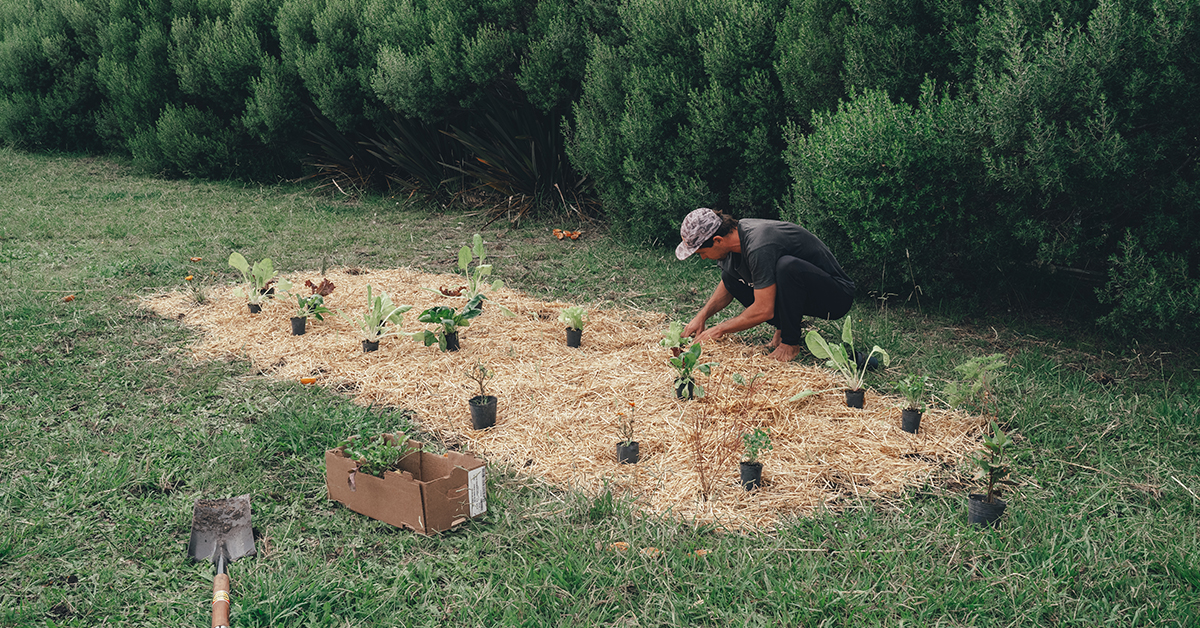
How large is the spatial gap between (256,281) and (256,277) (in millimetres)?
93

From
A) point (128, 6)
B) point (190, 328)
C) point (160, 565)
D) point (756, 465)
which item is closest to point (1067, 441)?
point (756, 465)

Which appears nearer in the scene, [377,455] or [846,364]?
[377,455]

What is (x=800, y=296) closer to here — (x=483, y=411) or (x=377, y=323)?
(x=483, y=411)

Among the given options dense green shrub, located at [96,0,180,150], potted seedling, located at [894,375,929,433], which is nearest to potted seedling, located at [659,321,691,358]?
potted seedling, located at [894,375,929,433]

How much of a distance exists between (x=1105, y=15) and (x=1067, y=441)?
7.30 ft

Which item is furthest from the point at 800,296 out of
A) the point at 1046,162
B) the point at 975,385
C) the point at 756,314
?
the point at 1046,162

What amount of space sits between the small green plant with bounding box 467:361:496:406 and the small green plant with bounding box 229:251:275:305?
180 cm

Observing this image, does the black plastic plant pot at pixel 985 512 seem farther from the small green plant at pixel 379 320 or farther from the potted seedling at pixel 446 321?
the small green plant at pixel 379 320

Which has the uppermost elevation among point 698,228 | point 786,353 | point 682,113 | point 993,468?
point 682,113

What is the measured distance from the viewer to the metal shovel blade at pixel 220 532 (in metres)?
2.51

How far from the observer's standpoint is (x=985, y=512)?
269cm

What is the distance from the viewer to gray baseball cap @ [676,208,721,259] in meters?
4.22

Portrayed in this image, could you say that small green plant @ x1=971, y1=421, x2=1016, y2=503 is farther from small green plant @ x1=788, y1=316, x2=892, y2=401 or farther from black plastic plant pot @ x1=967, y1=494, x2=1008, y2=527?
small green plant @ x1=788, y1=316, x2=892, y2=401

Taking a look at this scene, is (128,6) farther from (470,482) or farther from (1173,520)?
(1173,520)
